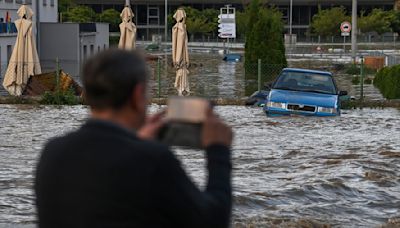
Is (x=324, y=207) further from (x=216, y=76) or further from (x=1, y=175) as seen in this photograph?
(x=216, y=76)

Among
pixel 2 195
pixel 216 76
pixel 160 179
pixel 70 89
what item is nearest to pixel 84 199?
pixel 160 179

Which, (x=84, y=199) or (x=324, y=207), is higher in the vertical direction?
(x=84, y=199)

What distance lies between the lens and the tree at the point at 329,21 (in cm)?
9400

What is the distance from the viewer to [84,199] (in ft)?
11.6

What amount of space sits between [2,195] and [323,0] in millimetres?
98604

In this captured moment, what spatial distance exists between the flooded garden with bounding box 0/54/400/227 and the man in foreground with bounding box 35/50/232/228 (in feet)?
18.4

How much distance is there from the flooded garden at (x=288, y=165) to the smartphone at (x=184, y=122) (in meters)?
5.62

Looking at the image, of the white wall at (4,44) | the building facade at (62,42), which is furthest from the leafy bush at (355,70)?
the white wall at (4,44)

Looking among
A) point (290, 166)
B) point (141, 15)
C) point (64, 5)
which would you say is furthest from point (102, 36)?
point (141, 15)

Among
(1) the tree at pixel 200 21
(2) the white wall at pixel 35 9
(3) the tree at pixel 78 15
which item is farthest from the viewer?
(1) the tree at pixel 200 21

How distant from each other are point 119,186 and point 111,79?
39cm

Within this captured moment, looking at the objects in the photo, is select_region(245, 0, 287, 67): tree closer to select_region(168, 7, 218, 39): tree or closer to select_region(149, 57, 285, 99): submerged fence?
select_region(149, 57, 285, 99): submerged fence

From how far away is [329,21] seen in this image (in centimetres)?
9450

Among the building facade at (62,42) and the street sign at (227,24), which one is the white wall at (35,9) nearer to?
the building facade at (62,42)
